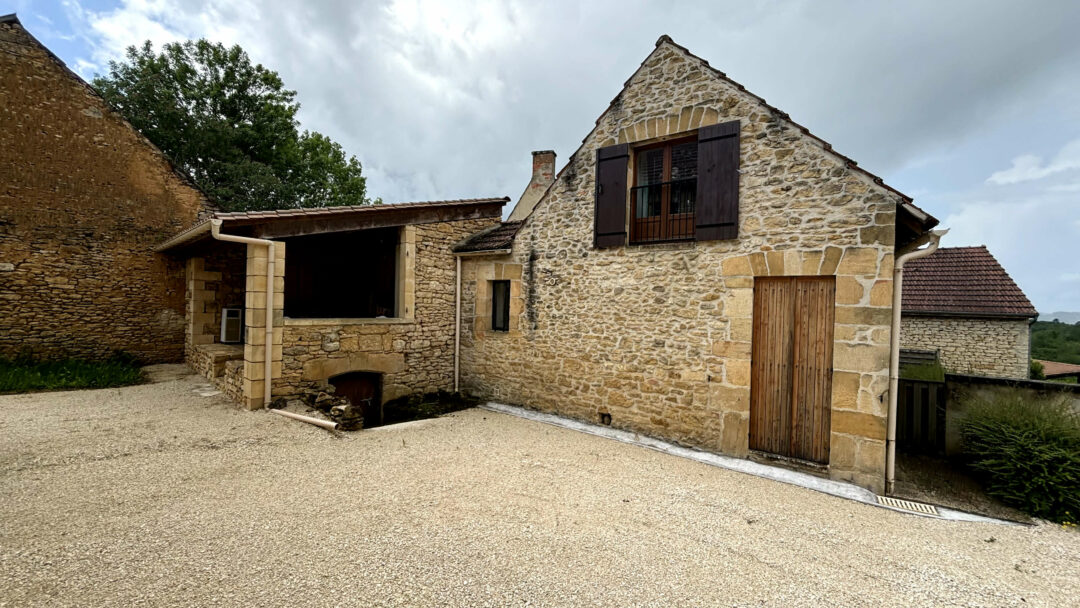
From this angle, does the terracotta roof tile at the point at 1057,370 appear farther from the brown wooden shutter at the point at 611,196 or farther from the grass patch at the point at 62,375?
the grass patch at the point at 62,375

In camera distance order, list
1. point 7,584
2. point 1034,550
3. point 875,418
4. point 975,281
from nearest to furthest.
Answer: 1. point 7,584
2. point 1034,550
3. point 875,418
4. point 975,281

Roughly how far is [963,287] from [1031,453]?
29.3 feet

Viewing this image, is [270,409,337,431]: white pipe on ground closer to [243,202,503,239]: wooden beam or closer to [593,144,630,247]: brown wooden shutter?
[243,202,503,239]: wooden beam

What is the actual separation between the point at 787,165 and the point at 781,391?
2.79 metres

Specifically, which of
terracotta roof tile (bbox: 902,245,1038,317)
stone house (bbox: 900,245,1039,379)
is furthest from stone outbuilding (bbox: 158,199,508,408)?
terracotta roof tile (bbox: 902,245,1038,317)

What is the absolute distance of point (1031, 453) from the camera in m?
4.54

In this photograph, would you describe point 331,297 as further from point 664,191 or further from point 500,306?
point 664,191

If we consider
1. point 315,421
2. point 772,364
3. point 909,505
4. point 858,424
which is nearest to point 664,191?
point 772,364

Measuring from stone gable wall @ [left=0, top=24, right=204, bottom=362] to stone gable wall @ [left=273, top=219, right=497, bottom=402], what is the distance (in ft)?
→ 19.7

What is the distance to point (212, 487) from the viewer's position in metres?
3.98

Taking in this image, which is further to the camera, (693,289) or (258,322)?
(258,322)

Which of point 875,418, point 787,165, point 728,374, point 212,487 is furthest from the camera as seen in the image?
point 728,374

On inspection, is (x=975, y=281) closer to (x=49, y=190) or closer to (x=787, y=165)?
(x=787, y=165)

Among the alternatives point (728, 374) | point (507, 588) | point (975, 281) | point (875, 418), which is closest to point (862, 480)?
point (875, 418)
